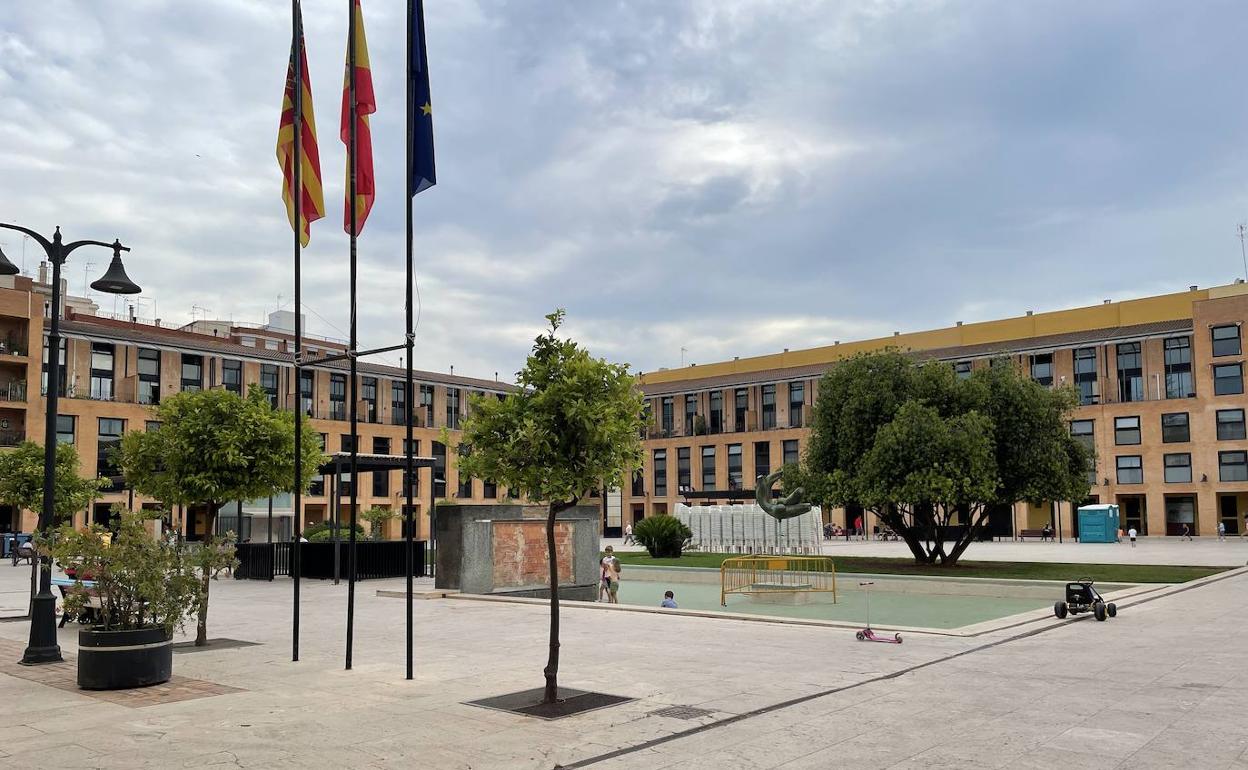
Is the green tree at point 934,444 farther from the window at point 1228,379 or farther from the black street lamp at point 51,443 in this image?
the window at point 1228,379

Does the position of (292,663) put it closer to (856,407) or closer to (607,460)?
(607,460)

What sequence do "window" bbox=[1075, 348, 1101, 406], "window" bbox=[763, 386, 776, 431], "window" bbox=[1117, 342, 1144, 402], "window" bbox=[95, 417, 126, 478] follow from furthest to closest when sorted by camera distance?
"window" bbox=[763, 386, 776, 431], "window" bbox=[1075, 348, 1101, 406], "window" bbox=[1117, 342, 1144, 402], "window" bbox=[95, 417, 126, 478]

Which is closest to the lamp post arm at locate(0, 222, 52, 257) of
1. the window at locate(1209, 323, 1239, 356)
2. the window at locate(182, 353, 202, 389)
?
the window at locate(182, 353, 202, 389)

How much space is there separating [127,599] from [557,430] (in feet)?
17.5

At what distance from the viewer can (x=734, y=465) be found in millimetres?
85125

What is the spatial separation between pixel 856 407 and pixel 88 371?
49.7 metres

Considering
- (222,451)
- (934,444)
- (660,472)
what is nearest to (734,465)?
(660,472)

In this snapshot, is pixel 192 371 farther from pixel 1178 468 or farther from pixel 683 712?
pixel 683 712

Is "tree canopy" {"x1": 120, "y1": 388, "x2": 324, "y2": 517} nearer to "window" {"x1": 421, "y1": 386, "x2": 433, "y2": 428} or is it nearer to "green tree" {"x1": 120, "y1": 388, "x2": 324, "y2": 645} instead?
"green tree" {"x1": 120, "y1": 388, "x2": 324, "y2": 645}

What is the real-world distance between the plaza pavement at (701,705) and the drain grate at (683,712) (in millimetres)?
111

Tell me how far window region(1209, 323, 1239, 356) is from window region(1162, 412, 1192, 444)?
4.44 metres

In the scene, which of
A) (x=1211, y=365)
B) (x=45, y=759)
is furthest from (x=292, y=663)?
(x=1211, y=365)

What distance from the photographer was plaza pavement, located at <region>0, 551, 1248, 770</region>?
25.5 feet

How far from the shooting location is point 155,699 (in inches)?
403
